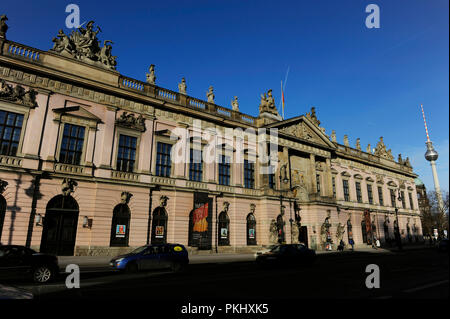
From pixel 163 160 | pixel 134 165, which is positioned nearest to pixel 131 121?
pixel 134 165

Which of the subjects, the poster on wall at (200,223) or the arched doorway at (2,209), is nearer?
the arched doorway at (2,209)

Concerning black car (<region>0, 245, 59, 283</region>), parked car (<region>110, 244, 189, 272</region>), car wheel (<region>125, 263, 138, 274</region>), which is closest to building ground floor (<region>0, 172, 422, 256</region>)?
parked car (<region>110, 244, 189, 272</region>)

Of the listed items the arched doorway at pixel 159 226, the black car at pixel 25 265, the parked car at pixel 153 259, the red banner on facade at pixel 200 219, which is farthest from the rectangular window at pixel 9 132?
the red banner on facade at pixel 200 219

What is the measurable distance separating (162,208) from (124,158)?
18.7 ft

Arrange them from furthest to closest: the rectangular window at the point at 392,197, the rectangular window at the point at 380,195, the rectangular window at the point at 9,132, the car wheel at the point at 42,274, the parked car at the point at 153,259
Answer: the rectangular window at the point at 392,197, the rectangular window at the point at 380,195, the rectangular window at the point at 9,132, the parked car at the point at 153,259, the car wheel at the point at 42,274

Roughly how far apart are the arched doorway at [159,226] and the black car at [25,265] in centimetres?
1361

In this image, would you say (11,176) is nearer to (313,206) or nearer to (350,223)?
(313,206)

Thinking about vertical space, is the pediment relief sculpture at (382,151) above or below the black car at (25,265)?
above

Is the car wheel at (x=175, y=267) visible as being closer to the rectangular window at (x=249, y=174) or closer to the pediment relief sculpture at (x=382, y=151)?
the rectangular window at (x=249, y=174)

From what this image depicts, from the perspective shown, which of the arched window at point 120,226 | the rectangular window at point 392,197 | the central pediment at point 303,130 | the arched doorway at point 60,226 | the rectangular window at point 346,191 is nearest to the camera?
the arched doorway at point 60,226

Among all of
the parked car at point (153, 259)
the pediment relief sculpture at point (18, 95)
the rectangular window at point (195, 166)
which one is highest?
the pediment relief sculpture at point (18, 95)

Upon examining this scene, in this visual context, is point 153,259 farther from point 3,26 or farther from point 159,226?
point 3,26

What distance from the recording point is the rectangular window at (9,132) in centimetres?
2034

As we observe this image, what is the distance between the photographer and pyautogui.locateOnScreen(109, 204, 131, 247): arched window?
23234mm
